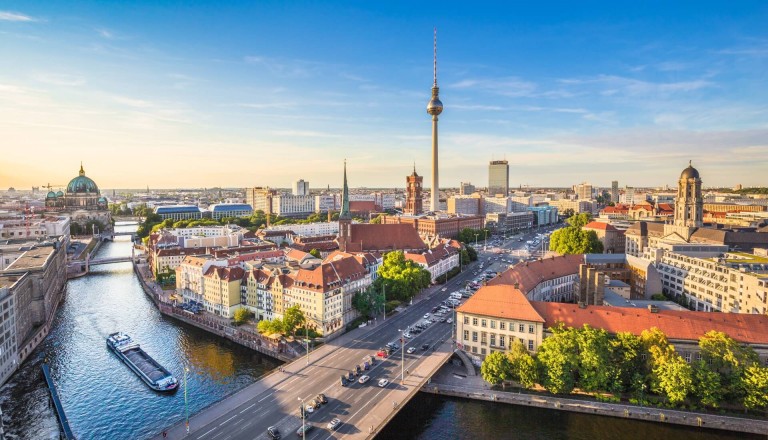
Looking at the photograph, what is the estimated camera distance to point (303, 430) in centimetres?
4059

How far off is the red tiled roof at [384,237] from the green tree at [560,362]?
77879 mm

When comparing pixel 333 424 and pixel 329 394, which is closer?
pixel 333 424

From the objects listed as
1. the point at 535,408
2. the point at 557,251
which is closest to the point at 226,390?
the point at 535,408

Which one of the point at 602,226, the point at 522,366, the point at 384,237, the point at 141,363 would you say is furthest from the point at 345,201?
the point at 602,226

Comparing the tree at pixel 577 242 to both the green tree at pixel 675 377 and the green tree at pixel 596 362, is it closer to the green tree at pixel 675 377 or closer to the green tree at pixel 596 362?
the green tree at pixel 596 362

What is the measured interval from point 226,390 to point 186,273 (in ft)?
144

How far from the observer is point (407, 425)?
48.1 metres

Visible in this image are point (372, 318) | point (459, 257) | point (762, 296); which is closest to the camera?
point (762, 296)

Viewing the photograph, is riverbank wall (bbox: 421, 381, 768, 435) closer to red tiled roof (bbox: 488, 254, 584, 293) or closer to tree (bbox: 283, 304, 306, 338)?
red tiled roof (bbox: 488, 254, 584, 293)

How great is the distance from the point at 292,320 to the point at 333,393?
20090 millimetres

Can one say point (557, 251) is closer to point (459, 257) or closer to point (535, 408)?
point (459, 257)

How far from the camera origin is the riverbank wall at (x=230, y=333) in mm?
66062

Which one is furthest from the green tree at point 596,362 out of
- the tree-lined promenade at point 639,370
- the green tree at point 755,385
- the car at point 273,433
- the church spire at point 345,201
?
the church spire at point 345,201

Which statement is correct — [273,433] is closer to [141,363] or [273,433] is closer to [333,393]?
[333,393]
